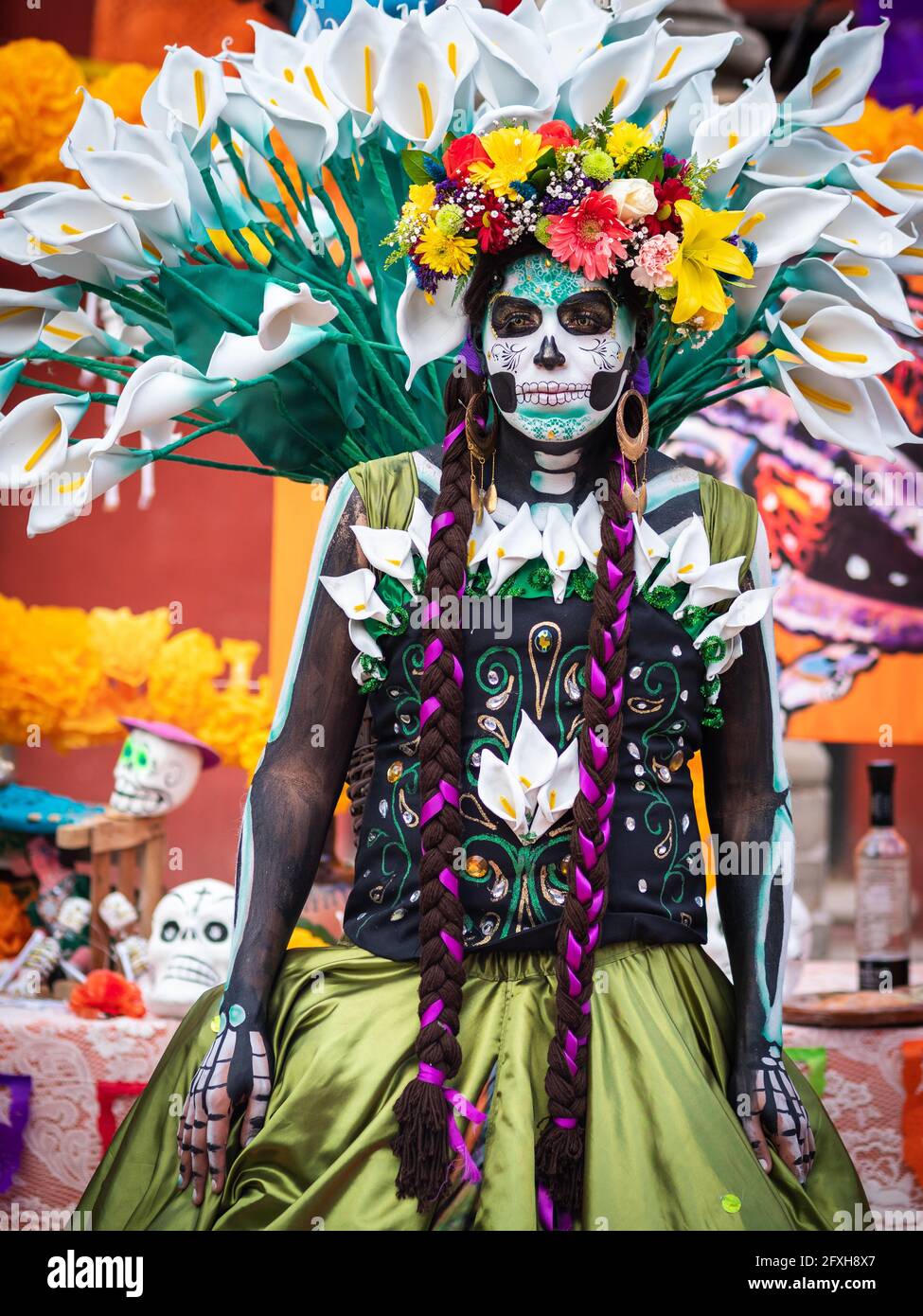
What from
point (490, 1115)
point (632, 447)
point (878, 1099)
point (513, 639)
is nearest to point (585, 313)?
point (632, 447)

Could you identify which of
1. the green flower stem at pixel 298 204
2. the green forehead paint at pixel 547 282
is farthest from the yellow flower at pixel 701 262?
the green flower stem at pixel 298 204

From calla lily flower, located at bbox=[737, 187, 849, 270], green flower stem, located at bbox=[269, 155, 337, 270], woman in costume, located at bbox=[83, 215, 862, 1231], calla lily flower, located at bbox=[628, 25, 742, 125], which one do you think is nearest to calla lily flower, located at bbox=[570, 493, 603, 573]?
woman in costume, located at bbox=[83, 215, 862, 1231]

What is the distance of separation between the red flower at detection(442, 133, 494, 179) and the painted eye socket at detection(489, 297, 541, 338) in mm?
143

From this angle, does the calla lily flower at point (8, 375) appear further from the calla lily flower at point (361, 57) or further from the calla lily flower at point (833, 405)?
the calla lily flower at point (833, 405)

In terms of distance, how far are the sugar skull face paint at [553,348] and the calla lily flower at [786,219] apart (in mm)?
230

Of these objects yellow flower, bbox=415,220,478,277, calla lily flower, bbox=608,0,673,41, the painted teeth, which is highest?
calla lily flower, bbox=608,0,673,41

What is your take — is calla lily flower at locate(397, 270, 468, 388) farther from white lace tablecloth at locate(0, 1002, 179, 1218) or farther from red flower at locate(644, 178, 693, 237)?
white lace tablecloth at locate(0, 1002, 179, 1218)

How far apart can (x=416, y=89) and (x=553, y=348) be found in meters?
0.37

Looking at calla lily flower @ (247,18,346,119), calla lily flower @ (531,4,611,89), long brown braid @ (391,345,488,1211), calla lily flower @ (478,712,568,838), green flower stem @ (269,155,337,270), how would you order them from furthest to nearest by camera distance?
green flower stem @ (269,155,337,270)
calla lily flower @ (247,18,346,119)
calla lily flower @ (531,4,611,89)
calla lily flower @ (478,712,568,838)
long brown braid @ (391,345,488,1211)

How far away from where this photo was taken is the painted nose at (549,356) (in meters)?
1.75

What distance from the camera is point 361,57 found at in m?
1.92

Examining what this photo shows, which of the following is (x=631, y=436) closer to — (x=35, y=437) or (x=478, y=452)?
(x=478, y=452)

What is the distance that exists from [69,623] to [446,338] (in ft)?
6.28

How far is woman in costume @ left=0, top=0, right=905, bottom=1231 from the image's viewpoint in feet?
5.53
